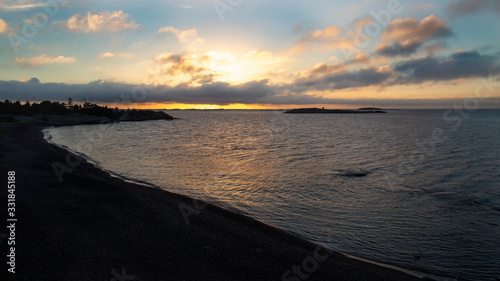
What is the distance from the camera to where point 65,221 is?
1121 cm

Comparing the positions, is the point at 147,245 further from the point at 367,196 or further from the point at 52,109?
the point at 52,109

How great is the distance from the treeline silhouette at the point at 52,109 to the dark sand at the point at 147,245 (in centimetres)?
13493

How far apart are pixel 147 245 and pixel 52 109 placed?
15963 cm

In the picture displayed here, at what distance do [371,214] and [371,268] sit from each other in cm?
628

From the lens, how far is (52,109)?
135125 millimetres

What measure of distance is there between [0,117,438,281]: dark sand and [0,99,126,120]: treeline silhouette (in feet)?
443

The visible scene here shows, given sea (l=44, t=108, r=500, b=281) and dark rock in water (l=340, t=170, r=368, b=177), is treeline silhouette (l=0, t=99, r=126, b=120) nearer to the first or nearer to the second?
sea (l=44, t=108, r=500, b=281)

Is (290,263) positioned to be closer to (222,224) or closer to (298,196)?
(222,224)

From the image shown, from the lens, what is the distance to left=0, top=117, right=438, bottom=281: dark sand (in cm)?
799

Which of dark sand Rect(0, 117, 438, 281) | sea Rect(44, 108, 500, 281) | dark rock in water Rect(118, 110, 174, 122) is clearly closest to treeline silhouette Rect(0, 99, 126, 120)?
dark rock in water Rect(118, 110, 174, 122)

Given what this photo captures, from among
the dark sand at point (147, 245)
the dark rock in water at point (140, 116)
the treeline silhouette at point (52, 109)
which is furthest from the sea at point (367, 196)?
the dark rock in water at point (140, 116)

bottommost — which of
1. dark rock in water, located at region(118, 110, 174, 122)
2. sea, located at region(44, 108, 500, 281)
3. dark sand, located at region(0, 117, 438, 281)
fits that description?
sea, located at region(44, 108, 500, 281)

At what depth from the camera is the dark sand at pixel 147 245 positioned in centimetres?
799

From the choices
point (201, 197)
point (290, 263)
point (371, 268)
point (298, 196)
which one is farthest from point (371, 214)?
point (201, 197)
